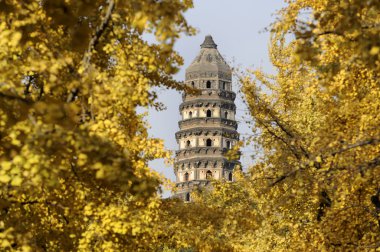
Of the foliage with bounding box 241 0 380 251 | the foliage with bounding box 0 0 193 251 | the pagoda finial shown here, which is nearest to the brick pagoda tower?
the pagoda finial

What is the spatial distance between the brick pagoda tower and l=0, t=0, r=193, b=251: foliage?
68326mm

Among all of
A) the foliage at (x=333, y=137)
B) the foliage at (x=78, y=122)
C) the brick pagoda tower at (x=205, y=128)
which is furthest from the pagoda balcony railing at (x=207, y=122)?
the foliage at (x=78, y=122)

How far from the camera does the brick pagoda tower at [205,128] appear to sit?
272 feet

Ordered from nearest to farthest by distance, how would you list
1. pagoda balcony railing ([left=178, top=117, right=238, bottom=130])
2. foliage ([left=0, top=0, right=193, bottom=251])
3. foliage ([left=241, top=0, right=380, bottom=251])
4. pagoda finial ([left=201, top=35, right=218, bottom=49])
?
foliage ([left=0, top=0, right=193, bottom=251]), foliage ([left=241, top=0, right=380, bottom=251]), pagoda balcony railing ([left=178, top=117, right=238, bottom=130]), pagoda finial ([left=201, top=35, right=218, bottom=49])

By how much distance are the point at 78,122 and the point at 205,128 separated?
73663 millimetres

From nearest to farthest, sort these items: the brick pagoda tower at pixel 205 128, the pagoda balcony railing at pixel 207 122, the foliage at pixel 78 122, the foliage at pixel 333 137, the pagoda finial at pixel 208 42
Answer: the foliage at pixel 78 122 → the foliage at pixel 333 137 → the brick pagoda tower at pixel 205 128 → the pagoda balcony railing at pixel 207 122 → the pagoda finial at pixel 208 42

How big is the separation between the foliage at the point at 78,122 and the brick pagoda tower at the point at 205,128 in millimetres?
68326

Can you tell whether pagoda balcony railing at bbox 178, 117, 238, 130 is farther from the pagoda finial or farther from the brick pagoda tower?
the pagoda finial

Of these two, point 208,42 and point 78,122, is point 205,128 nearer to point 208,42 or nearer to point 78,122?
point 208,42

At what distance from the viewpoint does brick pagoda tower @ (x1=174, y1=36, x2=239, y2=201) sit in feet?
272

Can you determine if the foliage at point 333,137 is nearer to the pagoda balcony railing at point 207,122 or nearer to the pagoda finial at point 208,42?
the pagoda balcony railing at point 207,122

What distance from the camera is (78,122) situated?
35.5 ft

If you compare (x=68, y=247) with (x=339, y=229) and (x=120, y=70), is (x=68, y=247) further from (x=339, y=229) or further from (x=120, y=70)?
(x=339, y=229)

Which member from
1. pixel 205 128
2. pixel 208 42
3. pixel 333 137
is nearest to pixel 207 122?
pixel 205 128
